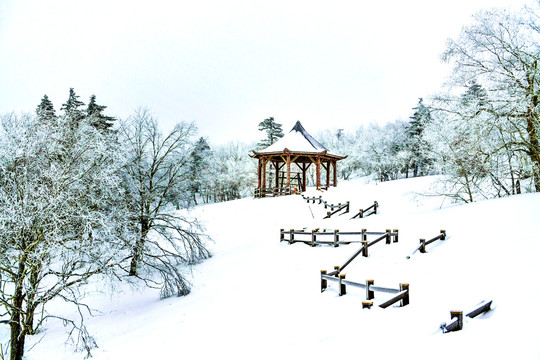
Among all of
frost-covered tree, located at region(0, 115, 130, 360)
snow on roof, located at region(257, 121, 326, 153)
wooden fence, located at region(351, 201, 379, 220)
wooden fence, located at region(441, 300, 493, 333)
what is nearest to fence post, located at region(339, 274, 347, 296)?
wooden fence, located at region(441, 300, 493, 333)

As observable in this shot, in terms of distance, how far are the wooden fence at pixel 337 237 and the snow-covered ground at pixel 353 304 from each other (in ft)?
1.16

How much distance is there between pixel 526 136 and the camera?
A: 1292cm

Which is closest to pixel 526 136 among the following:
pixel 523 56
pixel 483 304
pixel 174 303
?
pixel 523 56

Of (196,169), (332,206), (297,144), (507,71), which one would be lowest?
(332,206)

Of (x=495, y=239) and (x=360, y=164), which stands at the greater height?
(x=360, y=164)

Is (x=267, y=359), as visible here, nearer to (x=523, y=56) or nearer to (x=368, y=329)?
(x=368, y=329)

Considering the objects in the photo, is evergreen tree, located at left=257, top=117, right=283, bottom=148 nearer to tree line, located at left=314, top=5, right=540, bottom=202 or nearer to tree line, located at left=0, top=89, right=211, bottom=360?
tree line, located at left=314, top=5, right=540, bottom=202

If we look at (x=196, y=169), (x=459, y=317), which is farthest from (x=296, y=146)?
(x=459, y=317)

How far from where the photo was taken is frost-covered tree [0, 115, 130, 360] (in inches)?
309

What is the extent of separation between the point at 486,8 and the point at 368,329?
14.7 meters

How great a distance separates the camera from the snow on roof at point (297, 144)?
2815cm

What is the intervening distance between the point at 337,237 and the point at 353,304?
6377 millimetres

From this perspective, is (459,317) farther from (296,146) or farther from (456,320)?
(296,146)

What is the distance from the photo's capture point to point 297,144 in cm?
2911
